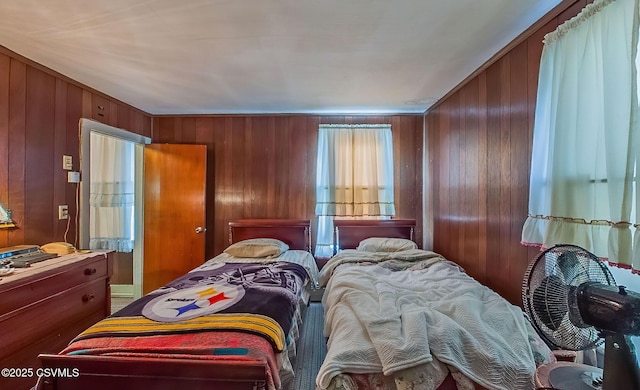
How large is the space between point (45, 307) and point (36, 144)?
131 cm

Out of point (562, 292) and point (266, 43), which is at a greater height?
point (266, 43)

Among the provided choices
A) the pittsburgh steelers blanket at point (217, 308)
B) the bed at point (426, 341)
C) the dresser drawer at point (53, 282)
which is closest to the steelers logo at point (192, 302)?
the pittsburgh steelers blanket at point (217, 308)

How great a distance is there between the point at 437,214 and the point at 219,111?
9.74 feet

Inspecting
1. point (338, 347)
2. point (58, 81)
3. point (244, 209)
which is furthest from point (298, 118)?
point (338, 347)

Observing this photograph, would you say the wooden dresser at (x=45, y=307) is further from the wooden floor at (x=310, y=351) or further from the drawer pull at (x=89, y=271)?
the wooden floor at (x=310, y=351)

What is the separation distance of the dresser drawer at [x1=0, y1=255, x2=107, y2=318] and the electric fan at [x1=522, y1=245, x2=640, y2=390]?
105 inches

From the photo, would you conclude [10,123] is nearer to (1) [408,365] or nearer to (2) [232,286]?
(2) [232,286]

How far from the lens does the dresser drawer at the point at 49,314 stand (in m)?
1.82

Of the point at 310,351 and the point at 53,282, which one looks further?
the point at 310,351

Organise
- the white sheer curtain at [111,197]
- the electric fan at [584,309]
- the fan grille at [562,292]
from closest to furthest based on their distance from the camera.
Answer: the electric fan at [584,309] < the fan grille at [562,292] < the white sheer curtain at [111,197]

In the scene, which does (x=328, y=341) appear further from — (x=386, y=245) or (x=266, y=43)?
(x=266, y=43)

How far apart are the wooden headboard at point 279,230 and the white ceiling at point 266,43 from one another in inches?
60.1

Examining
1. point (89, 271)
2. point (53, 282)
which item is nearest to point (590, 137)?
point (53, 282)

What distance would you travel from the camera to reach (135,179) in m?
3.97
